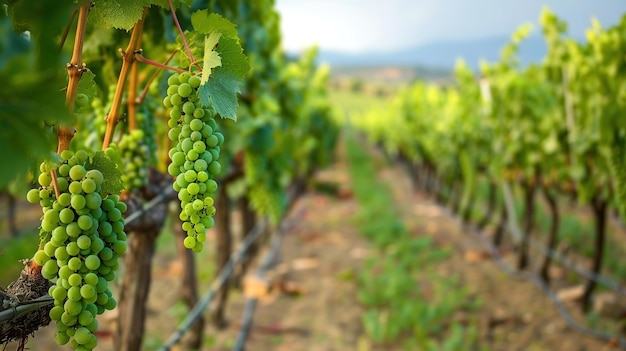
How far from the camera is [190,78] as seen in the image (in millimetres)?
1188

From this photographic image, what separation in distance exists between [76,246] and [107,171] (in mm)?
184

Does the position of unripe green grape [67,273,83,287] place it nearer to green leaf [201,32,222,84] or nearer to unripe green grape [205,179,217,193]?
unripe green grape [205,179,217,193]

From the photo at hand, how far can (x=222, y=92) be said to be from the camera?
1171 mm

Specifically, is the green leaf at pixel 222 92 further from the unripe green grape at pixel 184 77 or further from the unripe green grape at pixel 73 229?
the unripe green grape at pixel 73 229

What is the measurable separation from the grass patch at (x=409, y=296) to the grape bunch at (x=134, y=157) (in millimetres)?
3141

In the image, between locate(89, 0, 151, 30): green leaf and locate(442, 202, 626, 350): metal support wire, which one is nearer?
locate(89, 0, 151, 30): green leaf

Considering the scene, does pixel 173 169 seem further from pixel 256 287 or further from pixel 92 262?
pixel 256 287

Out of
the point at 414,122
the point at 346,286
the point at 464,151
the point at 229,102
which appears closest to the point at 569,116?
the point at 346,286

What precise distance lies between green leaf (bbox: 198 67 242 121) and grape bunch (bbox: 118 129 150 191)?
968mm

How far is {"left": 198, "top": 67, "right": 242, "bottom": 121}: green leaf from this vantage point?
113cm

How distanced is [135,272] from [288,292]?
3943mm

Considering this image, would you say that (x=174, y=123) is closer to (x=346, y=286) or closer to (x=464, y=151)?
(x=346, y=286)

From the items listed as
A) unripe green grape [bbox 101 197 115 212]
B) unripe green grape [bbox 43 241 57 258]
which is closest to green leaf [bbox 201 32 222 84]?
unripe green grape [bbox 101 197 115 212]

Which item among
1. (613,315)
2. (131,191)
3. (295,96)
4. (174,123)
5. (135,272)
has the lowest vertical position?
(613,315)
